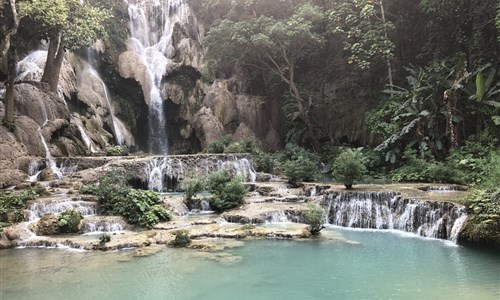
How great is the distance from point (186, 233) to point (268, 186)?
665cm

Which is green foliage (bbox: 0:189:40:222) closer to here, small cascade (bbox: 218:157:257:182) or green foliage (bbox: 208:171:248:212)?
green foliage (bbox: 208:171:248:212)

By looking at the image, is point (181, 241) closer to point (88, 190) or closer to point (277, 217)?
point (277, 217)

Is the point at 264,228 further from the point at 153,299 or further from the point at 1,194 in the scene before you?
the point at 1,194

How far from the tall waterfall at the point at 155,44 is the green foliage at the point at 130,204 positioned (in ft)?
48.3

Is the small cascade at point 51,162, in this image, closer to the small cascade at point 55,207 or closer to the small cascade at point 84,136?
the small cascade at point 84,136

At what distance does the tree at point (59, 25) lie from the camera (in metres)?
17.1

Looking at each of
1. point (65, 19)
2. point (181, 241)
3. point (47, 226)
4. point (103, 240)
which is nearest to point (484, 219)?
point (181, 241)

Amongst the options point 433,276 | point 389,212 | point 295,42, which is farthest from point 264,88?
point 433,276

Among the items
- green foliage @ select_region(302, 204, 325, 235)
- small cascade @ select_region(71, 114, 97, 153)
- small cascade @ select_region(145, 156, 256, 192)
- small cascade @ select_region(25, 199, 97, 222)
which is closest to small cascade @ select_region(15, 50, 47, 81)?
small cascade @ select_region(71, 114, 97, 153)

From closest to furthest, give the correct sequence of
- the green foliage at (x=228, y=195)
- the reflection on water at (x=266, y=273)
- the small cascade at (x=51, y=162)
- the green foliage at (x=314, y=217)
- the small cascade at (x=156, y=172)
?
1. the reflection on water at (x=266, y=273)
2. the green foliage at (x=314, y=217)
3. the green foliage at (x=228, y=195)
4. the small cascade at (x=51, y=162)
5. the small cascade at (x=156, y=172)

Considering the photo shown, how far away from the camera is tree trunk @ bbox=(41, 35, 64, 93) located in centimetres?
2106

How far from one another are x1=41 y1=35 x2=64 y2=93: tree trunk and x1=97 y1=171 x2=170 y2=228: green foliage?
1066 centimetres

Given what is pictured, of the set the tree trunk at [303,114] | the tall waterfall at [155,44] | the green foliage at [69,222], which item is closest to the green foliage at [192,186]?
the green foliage at [69,222]

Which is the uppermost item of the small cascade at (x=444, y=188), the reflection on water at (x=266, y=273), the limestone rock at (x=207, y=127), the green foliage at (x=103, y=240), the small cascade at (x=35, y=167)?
the limestone rock at (x=207, y=127)
